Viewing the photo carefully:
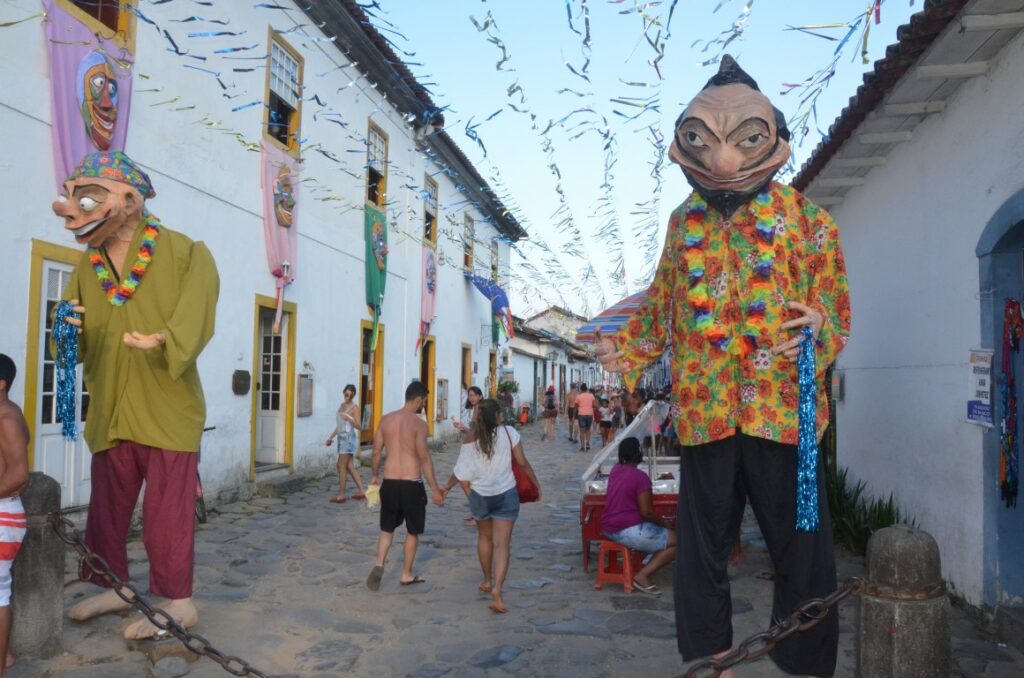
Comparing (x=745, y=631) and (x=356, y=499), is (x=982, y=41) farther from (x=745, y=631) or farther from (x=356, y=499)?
(x=356, y=499)

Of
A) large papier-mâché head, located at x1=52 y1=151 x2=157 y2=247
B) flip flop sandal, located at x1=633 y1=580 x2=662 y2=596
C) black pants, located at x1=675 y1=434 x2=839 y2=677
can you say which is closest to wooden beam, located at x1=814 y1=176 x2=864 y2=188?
flip flop sandal, located at x1=633 y1=580 x2=662 y2=596

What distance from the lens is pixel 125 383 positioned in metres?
4.12

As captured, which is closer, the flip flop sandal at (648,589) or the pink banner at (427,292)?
the flip flop sandal at (648,589)

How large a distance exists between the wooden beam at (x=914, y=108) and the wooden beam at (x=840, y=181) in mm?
1765

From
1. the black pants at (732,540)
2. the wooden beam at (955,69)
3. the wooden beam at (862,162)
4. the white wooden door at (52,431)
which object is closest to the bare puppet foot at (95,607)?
the white wooden door at (52,431)

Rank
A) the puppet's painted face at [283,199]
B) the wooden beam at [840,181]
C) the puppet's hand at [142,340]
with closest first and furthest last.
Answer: the puppet's hand at [142,340] → the wooden beam at [840,181] → the puppet's painted face at [283,199]

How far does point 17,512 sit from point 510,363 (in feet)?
81.8

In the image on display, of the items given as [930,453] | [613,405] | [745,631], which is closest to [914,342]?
[930,453]

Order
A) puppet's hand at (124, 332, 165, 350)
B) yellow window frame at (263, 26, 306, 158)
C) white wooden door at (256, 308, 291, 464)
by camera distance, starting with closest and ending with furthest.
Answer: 1. puppet's hand at (124, 332, 165, 350)
2. yellow window frame at (263, 26, 306, 158)
3. white wooden door at (256, 308, 291, 464)

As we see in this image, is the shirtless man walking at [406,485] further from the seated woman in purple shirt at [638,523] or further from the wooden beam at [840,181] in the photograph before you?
the wooden beam at [840,181]

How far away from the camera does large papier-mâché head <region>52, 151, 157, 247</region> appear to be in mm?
4039

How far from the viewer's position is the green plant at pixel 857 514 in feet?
20.8

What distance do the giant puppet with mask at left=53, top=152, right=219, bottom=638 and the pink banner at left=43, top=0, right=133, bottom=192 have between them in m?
2.70

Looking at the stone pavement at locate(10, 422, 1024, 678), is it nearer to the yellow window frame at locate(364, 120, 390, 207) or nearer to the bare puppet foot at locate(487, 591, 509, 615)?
the bare puppet foot at locate(487, 591, 509, 615)
